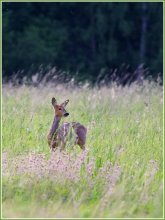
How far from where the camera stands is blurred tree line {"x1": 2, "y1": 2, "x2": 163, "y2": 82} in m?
26.2

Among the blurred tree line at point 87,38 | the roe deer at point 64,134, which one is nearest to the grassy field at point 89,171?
the roe deer at point 64,134

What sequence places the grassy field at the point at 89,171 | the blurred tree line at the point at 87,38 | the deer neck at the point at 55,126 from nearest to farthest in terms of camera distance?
the grassy field at the point at 89,171, the deer neck at the point at 55,126, the blurred tree line at the point at 87,38

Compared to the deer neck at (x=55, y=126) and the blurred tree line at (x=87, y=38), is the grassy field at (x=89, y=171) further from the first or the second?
the blurred tree line at (x=87, y=38)

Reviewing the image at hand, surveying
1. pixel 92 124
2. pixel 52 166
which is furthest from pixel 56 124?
pixel 52 166

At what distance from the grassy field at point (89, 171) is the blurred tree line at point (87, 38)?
16.4 m

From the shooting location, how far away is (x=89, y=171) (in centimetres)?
701

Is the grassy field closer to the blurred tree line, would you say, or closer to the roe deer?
the roe deer

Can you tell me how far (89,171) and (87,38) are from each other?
68.5ft

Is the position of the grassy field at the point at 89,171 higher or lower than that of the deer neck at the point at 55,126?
lower

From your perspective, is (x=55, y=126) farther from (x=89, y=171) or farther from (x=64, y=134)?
(x=89, y=171)

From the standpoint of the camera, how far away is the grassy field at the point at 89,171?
20.7 ft

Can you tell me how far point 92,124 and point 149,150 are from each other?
1.07m

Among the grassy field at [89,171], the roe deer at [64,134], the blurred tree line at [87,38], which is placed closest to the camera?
the grassy field at [89,171]

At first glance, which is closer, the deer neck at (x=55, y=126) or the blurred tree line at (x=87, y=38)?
the deer neck at (x=55, y=126)
